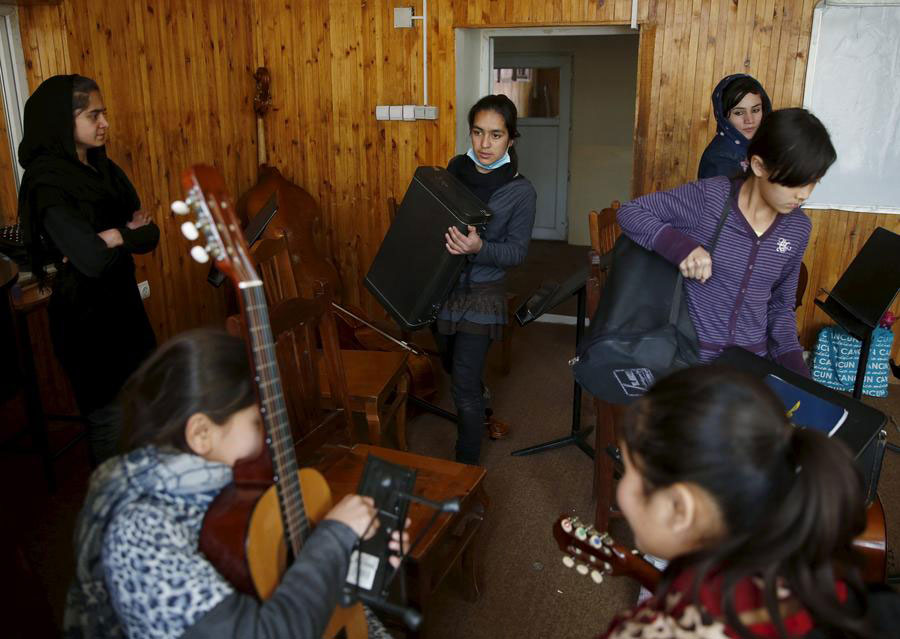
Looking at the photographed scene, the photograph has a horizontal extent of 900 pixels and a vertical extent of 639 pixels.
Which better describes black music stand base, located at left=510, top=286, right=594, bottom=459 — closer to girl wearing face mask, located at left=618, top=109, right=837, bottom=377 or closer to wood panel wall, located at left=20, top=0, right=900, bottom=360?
girl wearing face mask, located at left=618, top=109, right=837, bottom=377

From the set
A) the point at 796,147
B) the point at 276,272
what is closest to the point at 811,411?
the point at 796,147

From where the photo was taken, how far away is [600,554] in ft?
3.88

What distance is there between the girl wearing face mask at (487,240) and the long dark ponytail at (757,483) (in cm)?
141

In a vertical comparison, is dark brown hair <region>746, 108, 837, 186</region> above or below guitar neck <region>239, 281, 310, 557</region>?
above

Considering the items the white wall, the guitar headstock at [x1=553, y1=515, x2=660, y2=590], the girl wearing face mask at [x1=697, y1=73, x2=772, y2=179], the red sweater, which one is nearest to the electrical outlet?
the girl wearing face mask at [x1=697, y1=73, x2=772, y2=179]

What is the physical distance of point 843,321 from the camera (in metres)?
2.80

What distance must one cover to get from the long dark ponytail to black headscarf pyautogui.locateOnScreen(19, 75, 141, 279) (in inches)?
72.3

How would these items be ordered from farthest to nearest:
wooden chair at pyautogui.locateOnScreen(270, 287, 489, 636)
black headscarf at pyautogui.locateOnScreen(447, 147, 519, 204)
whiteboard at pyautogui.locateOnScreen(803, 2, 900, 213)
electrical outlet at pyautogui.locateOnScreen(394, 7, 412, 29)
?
1. electrical outlet at pyautogui.locateOnScreen(394, 7, 412, 29)
2. whiteboard at pyautogui.locateOnScreen(803, 2, 900, 213)
3. black headscarf at pyautogui.locateOnScreen(447, 147, 519, 204)
4. wooden chair at pyautogui.locateOnScreen(270, 287, 489, 636)

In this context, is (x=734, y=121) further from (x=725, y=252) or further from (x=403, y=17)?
(x=403, y=17)

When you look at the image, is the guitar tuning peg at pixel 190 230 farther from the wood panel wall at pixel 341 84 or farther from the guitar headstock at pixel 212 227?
the wood panel wall at pixel 341 84

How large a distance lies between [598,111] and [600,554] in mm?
5823

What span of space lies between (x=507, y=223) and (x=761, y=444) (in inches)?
63.2

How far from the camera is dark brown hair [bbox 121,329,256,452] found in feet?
3.45

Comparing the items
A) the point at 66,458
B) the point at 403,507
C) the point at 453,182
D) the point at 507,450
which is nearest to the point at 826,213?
the point at 507,450
